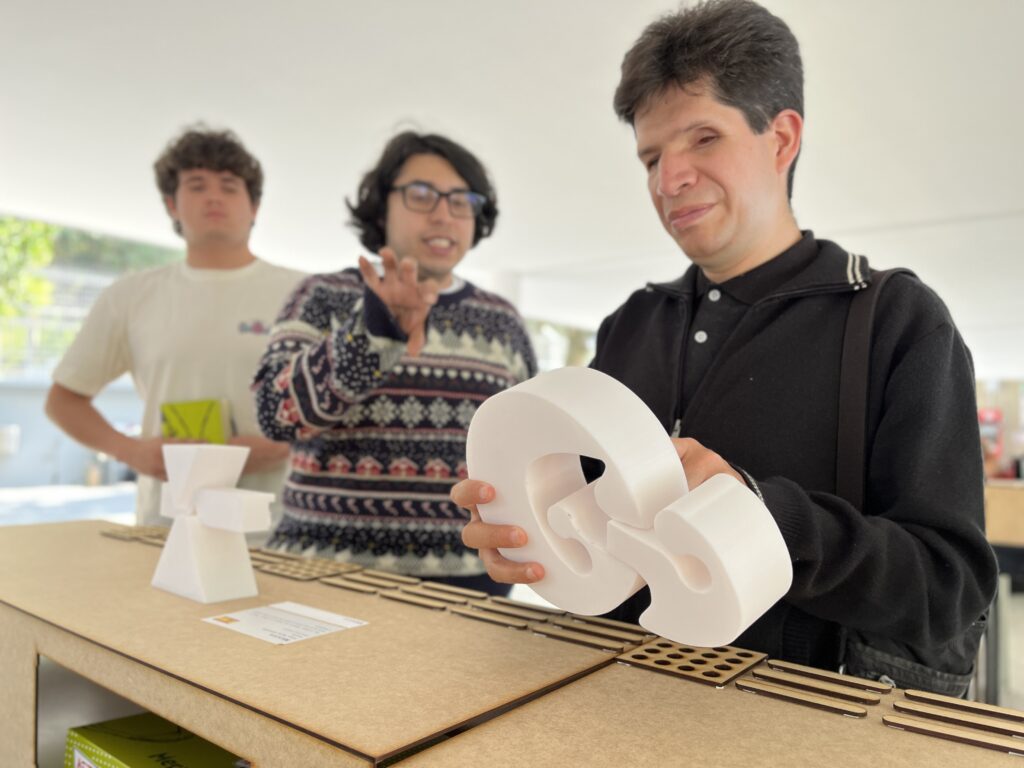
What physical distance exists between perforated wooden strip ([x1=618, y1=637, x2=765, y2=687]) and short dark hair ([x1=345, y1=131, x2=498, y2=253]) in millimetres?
1145

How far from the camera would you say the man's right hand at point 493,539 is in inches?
31.0

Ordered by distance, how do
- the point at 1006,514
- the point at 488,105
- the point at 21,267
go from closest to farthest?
the point at 1006,514 < the point at 488,105 < the point at 21,267

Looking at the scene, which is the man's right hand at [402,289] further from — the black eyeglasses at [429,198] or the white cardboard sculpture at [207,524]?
the black eyeglasses at [429,198]

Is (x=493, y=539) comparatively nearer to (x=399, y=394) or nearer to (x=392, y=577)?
(x=392, y=577)

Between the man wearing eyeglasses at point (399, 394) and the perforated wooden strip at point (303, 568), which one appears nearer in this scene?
the perforated wooden strip at point (303, 568)

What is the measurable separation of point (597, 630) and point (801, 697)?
0.28 metres

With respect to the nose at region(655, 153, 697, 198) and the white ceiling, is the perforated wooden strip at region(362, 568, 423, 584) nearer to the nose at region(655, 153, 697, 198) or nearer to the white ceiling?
the nose at region(655, 153, 697, 198)

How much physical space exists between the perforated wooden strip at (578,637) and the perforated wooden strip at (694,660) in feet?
0.08

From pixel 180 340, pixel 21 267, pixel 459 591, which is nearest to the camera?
pixel 459 591

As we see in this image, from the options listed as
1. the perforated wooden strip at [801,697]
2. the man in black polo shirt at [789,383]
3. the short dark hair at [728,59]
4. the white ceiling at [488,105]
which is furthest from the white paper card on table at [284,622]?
the white ceiling at [488,105]

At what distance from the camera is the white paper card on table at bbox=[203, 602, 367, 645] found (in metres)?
0.90

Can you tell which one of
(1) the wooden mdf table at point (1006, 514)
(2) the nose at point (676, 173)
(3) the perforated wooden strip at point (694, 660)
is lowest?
(1) the wooden mdf table at point (1006, 514)

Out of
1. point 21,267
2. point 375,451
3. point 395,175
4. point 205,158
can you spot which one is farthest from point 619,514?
point 21,267

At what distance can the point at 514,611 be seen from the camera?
3.29 ft
